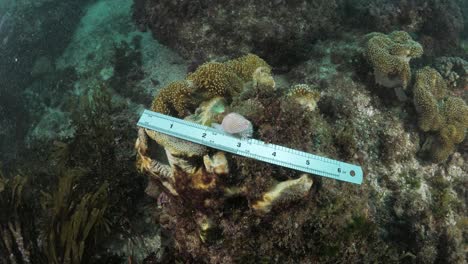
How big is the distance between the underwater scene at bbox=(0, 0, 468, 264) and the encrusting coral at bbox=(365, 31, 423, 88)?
0.02 metres

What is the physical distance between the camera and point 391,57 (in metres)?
5.45

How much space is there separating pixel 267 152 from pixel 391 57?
3.48 metres

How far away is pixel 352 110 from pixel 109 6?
913cm

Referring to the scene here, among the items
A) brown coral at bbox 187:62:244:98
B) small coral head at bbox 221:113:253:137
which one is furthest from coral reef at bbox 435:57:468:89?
small coral head at bbox 221:113:253:137

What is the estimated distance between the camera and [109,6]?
11.0 metres

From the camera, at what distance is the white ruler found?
3191mm

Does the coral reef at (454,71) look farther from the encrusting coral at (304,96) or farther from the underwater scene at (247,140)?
the encrusting coral at (304,96)

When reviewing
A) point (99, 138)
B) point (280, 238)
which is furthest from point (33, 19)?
point (280, 238)

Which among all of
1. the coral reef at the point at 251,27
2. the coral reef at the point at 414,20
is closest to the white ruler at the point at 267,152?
the coral reef at the point at 251,27

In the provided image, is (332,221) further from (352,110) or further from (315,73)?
(315,73)

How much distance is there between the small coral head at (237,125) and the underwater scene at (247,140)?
0.05ft

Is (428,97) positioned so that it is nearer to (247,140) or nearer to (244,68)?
(244,68)

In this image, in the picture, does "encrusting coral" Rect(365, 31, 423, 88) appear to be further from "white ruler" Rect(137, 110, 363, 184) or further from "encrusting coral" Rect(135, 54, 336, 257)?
"white ruler" Rect(137, 110, 363, 184)

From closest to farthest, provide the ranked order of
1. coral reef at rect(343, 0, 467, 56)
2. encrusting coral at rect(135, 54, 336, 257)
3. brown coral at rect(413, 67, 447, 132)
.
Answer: encrusting coral at rect(135, 54, 336, 257)
brown coral at rect(413, 67, 447, 132)
coral reef at rect(343, 0, 467, 56)
